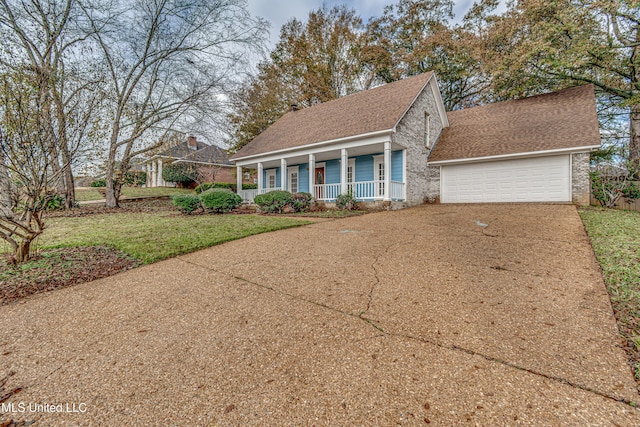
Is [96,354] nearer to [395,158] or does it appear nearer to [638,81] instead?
[395,158]

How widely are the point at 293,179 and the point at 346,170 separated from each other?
5.74 meters

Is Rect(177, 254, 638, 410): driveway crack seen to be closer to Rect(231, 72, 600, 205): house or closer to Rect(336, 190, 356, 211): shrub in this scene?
Rect(336, 190, 356, 211): shrub

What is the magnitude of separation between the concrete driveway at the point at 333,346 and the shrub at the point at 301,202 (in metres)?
7.46

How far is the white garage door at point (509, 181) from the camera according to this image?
1067cm

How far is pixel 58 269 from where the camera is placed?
14.3ft

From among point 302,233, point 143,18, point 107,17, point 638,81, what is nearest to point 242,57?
point 143,18

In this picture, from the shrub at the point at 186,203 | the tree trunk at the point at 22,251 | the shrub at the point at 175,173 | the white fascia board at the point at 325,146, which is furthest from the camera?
the shrub at the point at 175,173

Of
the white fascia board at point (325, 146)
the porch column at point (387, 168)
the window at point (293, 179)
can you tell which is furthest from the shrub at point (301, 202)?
the window at point (293, 179)

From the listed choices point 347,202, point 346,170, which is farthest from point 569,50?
point 347,202

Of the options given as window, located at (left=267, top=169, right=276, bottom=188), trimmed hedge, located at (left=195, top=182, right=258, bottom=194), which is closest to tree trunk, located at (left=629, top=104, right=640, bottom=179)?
window, located at (left=267, top=169, right=276, bottom=188)

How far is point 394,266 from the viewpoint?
3.99 metres

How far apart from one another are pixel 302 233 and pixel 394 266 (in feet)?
9.94

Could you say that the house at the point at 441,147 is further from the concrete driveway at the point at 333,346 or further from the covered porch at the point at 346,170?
the concrete driveway at the point at 333,346

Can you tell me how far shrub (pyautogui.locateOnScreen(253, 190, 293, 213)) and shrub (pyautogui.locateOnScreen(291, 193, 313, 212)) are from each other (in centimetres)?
21
